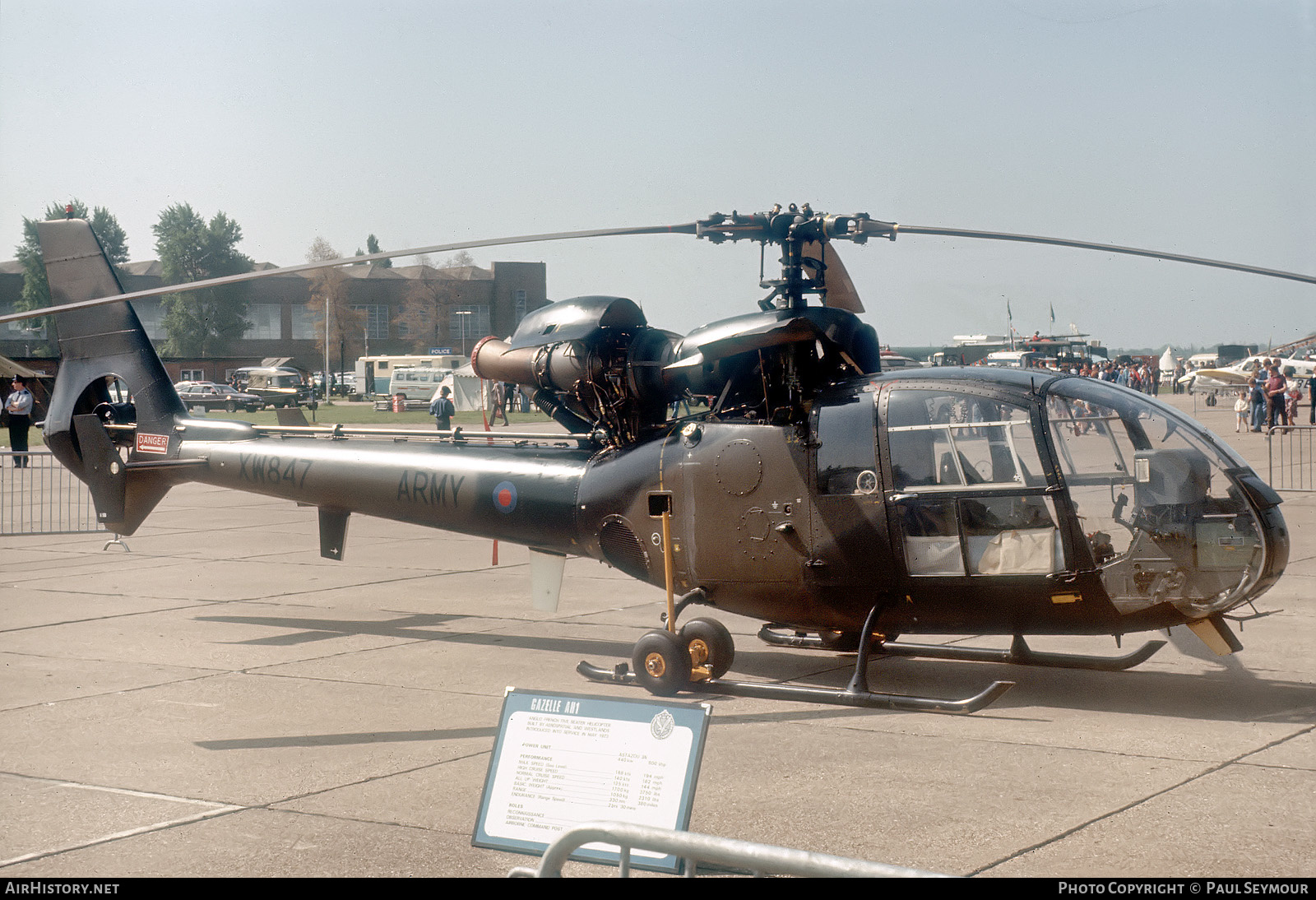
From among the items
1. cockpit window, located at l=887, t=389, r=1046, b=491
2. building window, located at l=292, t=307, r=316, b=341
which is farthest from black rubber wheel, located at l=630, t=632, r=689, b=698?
building window, located at l=292, t=307, r=316, b=341

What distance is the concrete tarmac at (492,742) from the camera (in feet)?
15.9

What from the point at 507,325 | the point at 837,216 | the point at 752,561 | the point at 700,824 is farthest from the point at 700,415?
the point at 507,325

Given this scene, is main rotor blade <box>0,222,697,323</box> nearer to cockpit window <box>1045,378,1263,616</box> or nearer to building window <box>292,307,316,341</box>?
cockpit window <box>1045,378,1263,616</box>

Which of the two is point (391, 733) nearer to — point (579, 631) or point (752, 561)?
point (752, 561)

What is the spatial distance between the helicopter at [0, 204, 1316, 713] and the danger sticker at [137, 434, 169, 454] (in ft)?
6.79

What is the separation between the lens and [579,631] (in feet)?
32.3

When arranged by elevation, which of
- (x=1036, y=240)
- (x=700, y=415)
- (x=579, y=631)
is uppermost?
(x=1036, y=240)

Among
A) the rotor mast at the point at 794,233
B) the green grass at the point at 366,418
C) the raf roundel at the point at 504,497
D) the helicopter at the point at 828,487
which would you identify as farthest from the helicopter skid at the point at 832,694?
the green grass at the point at 366,418

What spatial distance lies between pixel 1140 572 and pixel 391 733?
13.9ft

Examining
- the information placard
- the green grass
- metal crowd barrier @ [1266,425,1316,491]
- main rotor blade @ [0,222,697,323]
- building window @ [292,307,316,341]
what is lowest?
the green grass

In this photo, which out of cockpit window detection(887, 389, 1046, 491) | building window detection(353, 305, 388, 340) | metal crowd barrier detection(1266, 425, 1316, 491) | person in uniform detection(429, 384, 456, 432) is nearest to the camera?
cockpit window detection(887, 389, 1046, 491)

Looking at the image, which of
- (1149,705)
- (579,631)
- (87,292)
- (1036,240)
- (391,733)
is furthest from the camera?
(87,292)

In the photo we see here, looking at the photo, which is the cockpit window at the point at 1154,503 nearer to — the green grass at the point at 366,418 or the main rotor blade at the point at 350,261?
the main rotor blade at the point at 350,261

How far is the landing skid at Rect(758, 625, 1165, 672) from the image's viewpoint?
310 inches
